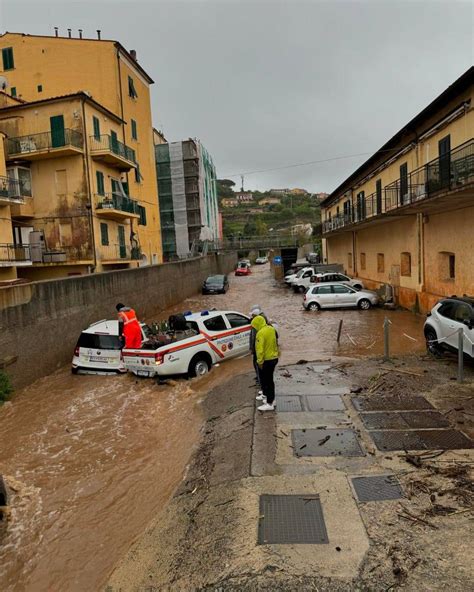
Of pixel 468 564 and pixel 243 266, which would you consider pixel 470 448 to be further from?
pixel 243 266

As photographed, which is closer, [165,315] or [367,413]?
[367,413]

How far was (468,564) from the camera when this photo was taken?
3.69 metres

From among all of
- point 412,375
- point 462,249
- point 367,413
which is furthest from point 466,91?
point 367,413

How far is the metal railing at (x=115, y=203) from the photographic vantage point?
2427cm

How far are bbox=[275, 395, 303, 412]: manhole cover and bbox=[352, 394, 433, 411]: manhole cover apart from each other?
972 mm

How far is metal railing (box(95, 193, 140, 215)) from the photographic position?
2427 cm

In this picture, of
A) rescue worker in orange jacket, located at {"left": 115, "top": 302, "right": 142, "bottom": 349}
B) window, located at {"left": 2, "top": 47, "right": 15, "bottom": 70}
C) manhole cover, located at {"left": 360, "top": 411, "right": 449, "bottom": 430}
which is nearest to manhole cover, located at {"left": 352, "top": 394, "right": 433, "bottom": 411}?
manhole cover, located at {"left": 360, "top": 411, "right": 449, "bottom": 430}

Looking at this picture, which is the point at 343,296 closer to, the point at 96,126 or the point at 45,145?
the point at 96,126

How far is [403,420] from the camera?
688cm

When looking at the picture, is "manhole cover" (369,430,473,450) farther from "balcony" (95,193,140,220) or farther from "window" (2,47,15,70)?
"window" (2,47,15,70)

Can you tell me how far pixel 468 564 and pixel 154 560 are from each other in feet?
9.27

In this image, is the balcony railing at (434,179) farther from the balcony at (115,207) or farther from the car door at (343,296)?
the balcony at (115,207)

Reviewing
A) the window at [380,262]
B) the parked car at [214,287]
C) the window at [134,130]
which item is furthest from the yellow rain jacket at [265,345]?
the parked car at [214,287]

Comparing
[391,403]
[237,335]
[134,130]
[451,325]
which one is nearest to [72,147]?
[134,130]
